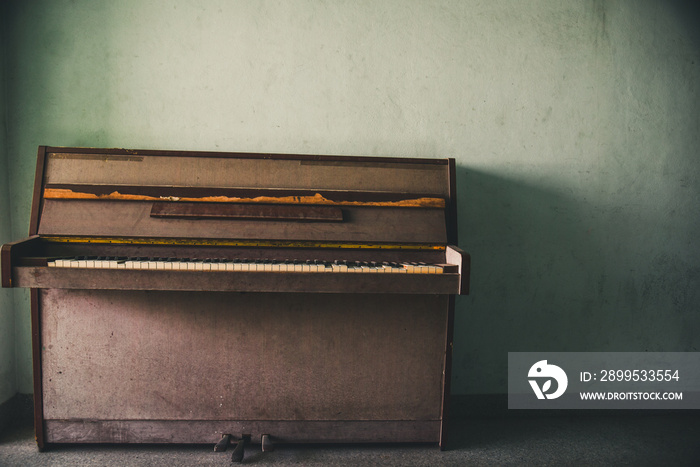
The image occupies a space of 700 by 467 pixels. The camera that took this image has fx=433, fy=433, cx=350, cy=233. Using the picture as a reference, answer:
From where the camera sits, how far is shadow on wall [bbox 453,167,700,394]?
2.65 m

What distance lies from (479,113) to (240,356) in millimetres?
1920

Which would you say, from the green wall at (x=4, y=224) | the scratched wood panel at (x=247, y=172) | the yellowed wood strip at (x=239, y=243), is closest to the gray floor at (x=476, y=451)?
the green wall at (x=4, y=224)

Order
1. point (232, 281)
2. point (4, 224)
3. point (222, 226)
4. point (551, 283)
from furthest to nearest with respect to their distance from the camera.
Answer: point (551, 283) → point (4, 224) → point (222, 226) → point (232, 281)

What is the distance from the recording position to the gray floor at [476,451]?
6.95 feet

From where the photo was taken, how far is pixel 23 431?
2.36 meters

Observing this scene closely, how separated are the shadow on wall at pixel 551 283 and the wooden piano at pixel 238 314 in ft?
1.76

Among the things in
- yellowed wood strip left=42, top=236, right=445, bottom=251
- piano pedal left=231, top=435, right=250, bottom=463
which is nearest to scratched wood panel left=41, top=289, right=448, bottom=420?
piano pedal left=231, top=435, right=250, bottom=463

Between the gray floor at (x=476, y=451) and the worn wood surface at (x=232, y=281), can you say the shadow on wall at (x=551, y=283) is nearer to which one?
the gray floor at (x=476, y=451)

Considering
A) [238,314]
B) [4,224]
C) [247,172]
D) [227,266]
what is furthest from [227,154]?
[4,224]

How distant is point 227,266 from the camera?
183 cm

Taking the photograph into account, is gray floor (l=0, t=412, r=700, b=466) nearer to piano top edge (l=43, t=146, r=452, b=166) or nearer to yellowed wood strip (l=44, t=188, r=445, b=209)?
yellowed wood strip (l=44, t=188, r=445, b=209)

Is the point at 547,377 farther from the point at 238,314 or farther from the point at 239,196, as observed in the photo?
the point at 239,196

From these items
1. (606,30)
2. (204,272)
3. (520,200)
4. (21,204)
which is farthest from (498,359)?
(21,204)

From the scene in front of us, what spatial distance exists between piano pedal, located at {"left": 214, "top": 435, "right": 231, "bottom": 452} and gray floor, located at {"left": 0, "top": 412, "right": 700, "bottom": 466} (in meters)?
0.07
